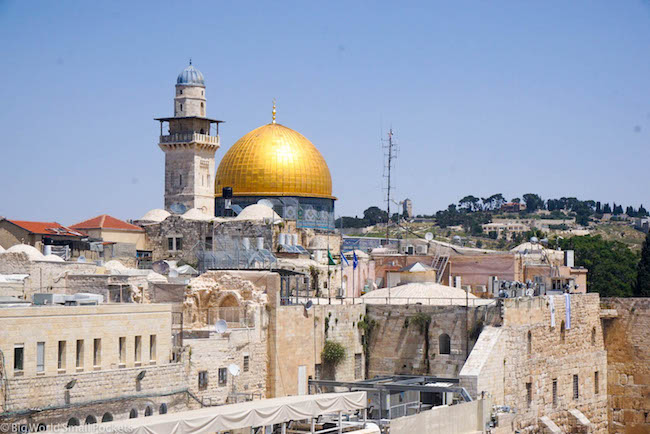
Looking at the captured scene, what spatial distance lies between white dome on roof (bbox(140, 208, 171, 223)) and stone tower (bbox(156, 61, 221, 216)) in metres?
1.25

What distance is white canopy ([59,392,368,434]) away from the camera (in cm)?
2168

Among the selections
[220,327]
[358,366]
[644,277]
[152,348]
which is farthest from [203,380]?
[644,277]

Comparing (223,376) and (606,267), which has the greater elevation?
(606,267)

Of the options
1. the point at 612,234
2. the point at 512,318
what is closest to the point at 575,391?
the point at 512,318

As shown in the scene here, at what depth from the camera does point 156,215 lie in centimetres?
4659

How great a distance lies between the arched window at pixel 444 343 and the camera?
35.5 metres

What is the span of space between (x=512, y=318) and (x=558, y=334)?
3.85 m

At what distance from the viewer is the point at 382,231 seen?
11656 centimetres

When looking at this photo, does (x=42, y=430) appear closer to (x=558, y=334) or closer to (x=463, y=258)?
(x=558, y=334)

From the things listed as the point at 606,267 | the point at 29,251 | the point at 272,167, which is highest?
the point at 272,167

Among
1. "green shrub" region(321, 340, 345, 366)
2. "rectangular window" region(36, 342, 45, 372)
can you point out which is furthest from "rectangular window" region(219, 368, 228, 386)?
"rectangular window" region(36, 342, 45, 372)

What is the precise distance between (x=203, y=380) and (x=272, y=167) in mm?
20662

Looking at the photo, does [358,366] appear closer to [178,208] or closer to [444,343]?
[444,343]

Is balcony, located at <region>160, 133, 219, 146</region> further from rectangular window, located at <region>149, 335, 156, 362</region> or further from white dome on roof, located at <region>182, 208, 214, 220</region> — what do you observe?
rectangular window, located at <region>149, 335, 156, 362</region>
